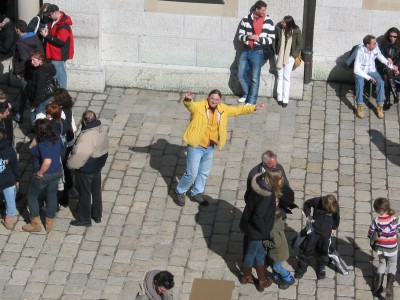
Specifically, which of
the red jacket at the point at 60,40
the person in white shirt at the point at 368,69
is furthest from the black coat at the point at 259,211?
the red jacket at the point at 60,40

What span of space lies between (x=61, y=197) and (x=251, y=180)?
115 inches

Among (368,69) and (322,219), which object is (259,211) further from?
(368,69)

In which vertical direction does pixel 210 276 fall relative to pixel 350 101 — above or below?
below

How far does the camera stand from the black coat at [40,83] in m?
13.5

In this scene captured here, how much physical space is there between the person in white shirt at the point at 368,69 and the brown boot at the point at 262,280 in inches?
170

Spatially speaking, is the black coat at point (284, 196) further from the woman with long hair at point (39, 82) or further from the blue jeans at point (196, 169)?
the woman with long hair at point (39, 82)

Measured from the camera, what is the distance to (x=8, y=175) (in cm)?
1210

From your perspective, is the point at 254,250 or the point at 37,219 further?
the point at 37,219

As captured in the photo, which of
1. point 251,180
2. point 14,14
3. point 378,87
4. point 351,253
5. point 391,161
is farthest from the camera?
point 14,14

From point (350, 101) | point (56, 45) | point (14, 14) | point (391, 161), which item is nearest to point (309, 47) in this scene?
point (350, 101)

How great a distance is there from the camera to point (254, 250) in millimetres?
11344

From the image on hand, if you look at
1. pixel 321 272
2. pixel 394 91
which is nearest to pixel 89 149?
pixel 321 272

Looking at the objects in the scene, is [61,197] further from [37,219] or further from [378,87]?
[378,87]

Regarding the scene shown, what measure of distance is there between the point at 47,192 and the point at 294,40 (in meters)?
4.71
